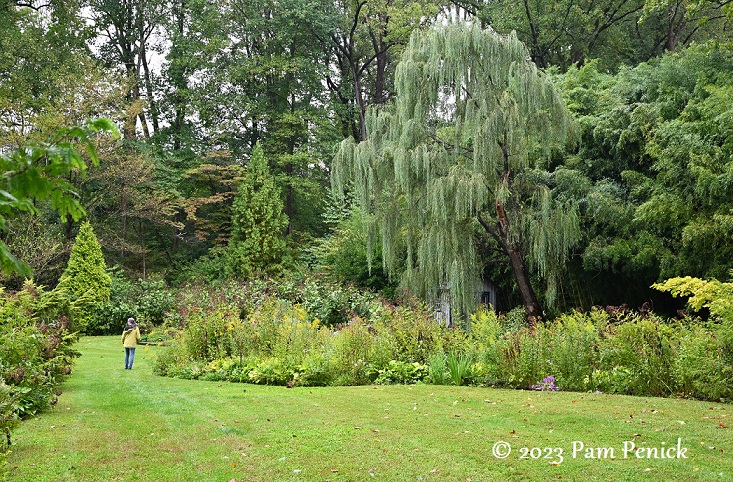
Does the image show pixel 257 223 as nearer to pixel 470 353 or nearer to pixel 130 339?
pixel 130 339

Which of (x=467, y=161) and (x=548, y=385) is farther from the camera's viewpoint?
(x=467, y=161)

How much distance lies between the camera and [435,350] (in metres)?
9.04

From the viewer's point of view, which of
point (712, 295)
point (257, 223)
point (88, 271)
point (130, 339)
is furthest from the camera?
point (257, 223)

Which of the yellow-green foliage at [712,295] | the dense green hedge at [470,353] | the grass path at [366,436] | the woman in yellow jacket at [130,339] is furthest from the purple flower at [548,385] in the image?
the woman in yellow jacket at [130,339]

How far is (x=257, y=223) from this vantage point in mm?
21953

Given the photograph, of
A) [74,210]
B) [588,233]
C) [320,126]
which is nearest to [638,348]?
[588,233]

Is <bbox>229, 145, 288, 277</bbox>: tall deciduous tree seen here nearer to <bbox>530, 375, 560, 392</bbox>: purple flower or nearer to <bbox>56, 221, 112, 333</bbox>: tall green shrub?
<bbox>56, 221, 112, 333</bbox>: tall green shrub

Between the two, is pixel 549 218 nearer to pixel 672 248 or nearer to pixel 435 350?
pixel 672 248

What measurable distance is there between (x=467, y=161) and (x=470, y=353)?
567cm

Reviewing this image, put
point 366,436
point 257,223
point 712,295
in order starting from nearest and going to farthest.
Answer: point 366,436 < point 712,295 < point 257,223

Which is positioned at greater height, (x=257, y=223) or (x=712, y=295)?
(x=257, y=223)

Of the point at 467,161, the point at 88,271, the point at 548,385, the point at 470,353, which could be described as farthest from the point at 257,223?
the point at 548,385

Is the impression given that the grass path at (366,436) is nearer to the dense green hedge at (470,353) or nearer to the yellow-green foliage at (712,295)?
the dense green hedge at (470,353)

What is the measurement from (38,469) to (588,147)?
13415mm
